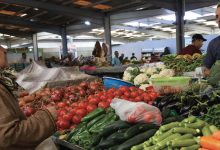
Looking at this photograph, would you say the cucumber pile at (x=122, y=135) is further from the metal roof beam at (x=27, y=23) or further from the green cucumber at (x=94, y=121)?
the metal roof beam at (x=27, y=23)

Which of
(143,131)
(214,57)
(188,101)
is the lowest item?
(143,131)

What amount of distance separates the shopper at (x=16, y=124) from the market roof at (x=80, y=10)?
31.5ft

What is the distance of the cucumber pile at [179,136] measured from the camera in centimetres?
235

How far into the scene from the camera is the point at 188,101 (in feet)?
10.8

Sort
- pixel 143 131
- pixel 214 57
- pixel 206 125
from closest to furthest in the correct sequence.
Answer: pixel 206 125, pixel 143 131, pixel 214 57

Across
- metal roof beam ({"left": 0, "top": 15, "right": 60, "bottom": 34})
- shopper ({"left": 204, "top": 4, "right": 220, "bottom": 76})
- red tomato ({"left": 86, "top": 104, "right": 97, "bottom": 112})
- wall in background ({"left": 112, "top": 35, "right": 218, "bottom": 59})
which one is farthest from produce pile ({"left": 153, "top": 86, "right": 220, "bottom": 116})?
wall in background ({"left": 112, "top": 35, "right": 218, "bottom": 59})

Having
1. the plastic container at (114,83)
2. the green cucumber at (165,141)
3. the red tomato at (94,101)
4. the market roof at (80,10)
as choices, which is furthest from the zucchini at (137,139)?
the market roof at (80,10)

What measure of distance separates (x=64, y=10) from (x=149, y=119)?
11.5 meters

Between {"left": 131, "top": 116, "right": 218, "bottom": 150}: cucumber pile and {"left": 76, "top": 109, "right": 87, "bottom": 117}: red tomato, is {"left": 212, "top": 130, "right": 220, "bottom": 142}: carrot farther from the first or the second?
{"left": 76, "top": 109, "right": 87, "bottom": 117}: red tomato

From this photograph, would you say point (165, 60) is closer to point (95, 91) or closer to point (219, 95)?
point (95, 91)

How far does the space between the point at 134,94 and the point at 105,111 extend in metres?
0.55

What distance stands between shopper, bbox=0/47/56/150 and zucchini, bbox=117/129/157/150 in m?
0.74

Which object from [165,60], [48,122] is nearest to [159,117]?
[48,122]

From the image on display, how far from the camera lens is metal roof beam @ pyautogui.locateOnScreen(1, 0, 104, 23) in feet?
41.4
